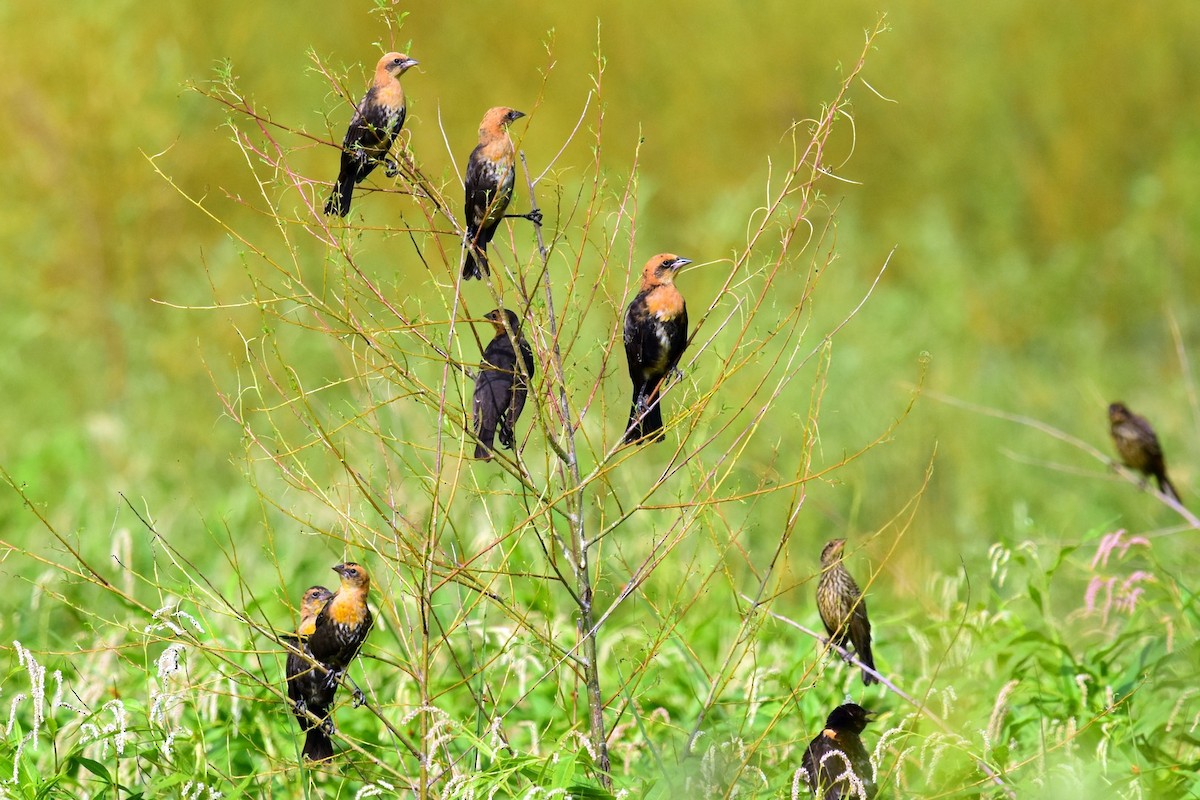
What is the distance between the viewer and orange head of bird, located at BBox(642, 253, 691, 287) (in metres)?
3.50

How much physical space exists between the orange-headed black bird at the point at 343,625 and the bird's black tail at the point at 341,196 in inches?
30.5

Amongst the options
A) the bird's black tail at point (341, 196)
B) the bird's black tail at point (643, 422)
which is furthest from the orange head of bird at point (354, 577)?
the bird's black tail at point (341, 196)

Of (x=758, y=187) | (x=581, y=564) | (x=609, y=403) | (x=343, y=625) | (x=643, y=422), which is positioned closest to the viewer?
(x=343, y=625)

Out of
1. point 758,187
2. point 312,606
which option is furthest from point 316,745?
point 758,187

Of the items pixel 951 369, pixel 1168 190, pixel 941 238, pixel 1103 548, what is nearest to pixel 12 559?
pixel 1103 548

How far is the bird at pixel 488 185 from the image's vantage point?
308 cm

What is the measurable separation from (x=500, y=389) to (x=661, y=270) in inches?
20.2

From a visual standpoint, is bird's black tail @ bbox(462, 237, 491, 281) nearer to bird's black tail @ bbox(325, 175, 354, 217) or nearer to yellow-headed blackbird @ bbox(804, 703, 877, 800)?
bird's black tail @ bbox(325, 175, 354, 217)

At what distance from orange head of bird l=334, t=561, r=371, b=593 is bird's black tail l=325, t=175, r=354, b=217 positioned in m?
0.76

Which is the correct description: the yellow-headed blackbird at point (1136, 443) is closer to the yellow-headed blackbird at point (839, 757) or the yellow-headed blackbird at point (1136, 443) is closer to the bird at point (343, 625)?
the yellow-headed blackbird at point (839, 757)

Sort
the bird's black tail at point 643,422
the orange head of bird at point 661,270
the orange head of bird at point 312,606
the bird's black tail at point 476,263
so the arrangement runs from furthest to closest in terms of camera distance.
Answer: the orange head of bird at point 661,270 → the orange head of bird at point 312,606 → the bird's black tail at point 643,422 → the bird's black tail at point 476,263

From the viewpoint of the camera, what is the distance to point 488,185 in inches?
122

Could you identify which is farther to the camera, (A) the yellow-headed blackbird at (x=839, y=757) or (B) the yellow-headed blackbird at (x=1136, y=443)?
(B) the yellow-headed blackbird at (x=1136, y=443)

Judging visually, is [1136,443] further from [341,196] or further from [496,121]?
[341,196]
